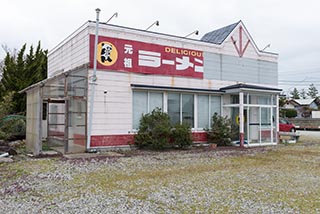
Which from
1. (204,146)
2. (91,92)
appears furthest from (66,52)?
(204,146)

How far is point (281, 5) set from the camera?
44.0 feet

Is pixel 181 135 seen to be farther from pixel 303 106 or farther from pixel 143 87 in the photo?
pixel 303 106

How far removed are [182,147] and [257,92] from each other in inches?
203

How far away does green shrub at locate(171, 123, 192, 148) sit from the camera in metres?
13.3

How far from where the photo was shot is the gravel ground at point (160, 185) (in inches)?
198

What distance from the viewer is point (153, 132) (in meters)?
12.9

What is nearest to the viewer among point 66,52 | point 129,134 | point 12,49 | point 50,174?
point 50,174

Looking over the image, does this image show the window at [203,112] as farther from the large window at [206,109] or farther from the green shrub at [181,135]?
the green shrub at [181,135]

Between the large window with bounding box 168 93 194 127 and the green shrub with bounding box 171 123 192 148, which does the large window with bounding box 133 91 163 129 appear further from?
the green shrub with bounding box 171 123 192 148

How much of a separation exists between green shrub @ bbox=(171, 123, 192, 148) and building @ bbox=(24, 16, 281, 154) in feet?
3.24

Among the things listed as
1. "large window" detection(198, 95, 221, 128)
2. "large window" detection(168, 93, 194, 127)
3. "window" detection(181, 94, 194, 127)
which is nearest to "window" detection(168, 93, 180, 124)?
"large window" detection(168, 93, 194, 127)

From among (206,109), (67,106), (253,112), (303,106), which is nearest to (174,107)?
(206,109)

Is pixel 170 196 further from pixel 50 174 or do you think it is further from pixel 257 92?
pixel 257 92

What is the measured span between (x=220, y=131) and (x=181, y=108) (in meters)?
2.34
